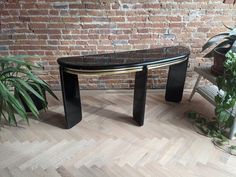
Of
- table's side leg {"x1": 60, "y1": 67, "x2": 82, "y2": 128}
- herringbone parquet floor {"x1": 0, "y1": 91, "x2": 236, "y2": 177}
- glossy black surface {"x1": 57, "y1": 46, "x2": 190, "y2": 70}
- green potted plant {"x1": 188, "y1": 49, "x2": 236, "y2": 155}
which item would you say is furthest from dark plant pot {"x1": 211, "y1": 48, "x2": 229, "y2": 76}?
table's side leg {"x1": 60, "y1": 67, "x2": 82, "y2": 128}

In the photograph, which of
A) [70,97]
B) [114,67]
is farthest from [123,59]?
[70,97]

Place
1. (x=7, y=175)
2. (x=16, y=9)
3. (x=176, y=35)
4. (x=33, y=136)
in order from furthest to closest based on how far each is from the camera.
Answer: (x=176, y=35) < (x=16, y=9) < (x=33, y=136) < (x=7, y=175)

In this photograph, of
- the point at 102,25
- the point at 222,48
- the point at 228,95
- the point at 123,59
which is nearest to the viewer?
the point at 228,95

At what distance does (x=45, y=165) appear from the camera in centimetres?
165

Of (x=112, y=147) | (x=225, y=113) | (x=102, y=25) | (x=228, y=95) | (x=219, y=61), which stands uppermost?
(x=102, y=25)

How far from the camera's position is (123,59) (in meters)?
1.94

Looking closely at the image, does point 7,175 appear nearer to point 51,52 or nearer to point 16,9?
point 51,52

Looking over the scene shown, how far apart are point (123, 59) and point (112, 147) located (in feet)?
2.47

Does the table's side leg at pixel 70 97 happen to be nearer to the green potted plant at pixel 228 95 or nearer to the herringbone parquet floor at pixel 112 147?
the herringbone parquet floor at pixel 112 147

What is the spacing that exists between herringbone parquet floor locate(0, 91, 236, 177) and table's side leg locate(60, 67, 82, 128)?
0.09 meters

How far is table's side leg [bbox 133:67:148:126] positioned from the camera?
1.93m

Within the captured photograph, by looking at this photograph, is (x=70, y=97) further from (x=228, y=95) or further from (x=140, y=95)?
(x=228, y=95)

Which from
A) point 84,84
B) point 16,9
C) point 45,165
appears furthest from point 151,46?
point 45,165

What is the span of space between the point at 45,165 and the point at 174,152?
3.29 ft
